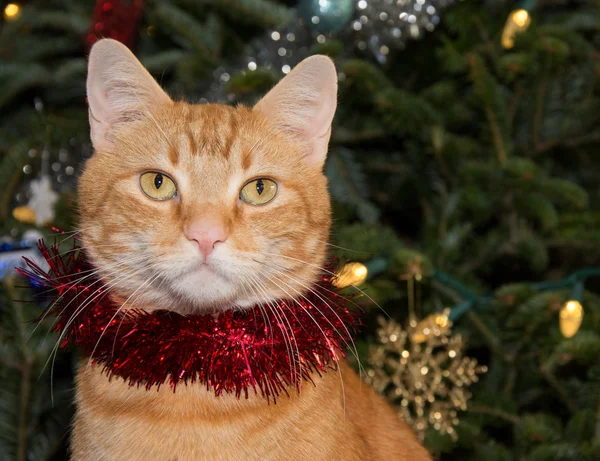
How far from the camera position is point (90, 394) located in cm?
112

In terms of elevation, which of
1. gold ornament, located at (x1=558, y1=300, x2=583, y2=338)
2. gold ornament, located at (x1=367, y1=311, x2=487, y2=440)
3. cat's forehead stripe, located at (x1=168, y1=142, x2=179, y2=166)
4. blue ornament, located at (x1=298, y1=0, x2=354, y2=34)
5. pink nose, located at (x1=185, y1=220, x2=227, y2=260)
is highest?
blue ornament, located at (x1=298, y1=0, x2=354, y2=34)

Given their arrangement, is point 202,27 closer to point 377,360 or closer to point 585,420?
point 377,360

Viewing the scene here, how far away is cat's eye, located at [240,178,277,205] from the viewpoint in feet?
3.74

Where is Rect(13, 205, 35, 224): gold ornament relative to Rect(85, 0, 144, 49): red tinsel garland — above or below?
below

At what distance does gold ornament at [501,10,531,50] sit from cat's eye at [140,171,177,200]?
1.16m

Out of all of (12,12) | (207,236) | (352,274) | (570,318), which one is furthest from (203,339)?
(12,12)

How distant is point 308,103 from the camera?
1.26m

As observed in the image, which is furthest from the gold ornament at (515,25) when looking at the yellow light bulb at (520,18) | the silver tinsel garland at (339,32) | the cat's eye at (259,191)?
the cat's eye at (259,191)

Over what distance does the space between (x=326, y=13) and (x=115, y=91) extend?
2.58ft

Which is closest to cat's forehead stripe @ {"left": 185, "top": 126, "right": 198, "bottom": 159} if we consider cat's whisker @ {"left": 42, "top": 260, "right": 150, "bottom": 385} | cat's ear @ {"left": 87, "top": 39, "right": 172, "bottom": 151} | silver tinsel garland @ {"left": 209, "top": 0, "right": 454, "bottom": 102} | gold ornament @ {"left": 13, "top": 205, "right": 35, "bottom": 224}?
cat's ear @ {"left": 87, "top": 39, "right": 172, "bottom": 151}

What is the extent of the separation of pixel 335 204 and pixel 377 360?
1.57ft

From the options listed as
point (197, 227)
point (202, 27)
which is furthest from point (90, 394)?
point (202, 27)

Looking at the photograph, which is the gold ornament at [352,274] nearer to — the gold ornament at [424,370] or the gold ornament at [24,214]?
the gold ornament at [424,370]

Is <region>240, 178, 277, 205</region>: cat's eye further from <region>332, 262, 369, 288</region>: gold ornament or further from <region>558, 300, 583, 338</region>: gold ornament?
<region>558, 300, 583, 338</region>: gold ornament
